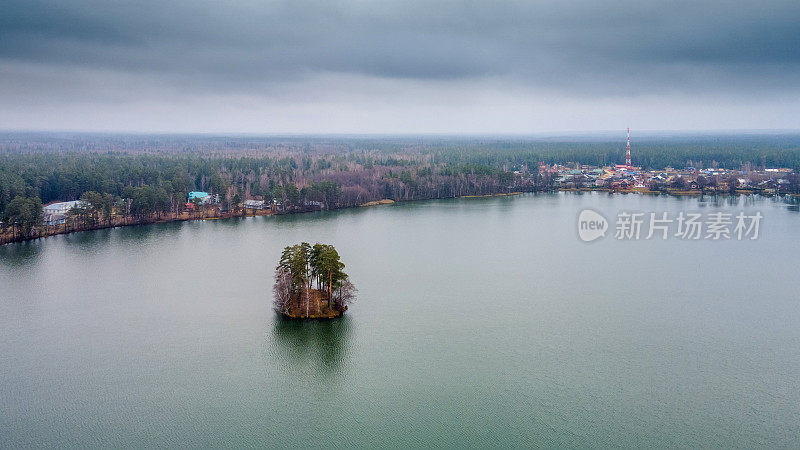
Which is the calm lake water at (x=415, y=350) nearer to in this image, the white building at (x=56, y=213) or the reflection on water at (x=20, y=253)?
the reflection on water at (x=20, y=253)

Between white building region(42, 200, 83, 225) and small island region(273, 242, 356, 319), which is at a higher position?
white building region(42, 200, 83, 225)

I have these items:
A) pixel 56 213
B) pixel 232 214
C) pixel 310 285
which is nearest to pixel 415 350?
pixel 310 285

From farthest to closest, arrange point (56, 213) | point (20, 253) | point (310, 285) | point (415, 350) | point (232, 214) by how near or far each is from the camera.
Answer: point (232, 214) → point (56, 213) → point (20, 253) → point (310, 285) → point (415, 350)

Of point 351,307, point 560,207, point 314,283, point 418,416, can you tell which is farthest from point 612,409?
point 560,207

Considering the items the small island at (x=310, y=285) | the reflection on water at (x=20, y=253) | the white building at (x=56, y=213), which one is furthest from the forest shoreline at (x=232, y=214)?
the small island at (x=310, y=285)

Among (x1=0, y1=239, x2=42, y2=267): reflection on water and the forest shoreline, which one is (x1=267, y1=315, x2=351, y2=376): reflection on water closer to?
(x1=0, y1=239, x2=42, y2=267): reflection on water

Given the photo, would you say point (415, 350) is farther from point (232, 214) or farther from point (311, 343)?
point (232, 214)

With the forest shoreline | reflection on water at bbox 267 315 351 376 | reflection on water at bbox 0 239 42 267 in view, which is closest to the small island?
reflection on water at bbox 267 315 351 376

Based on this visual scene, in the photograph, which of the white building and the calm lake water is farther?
the white building
